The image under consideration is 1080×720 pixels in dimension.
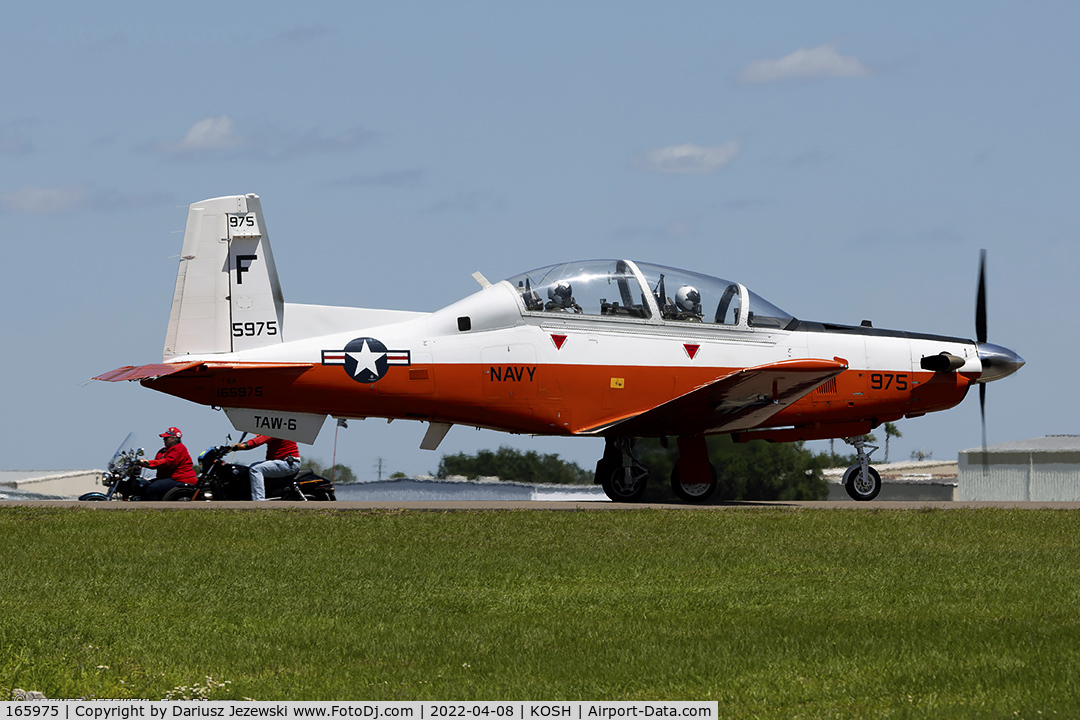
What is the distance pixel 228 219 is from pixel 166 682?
13.8 meters

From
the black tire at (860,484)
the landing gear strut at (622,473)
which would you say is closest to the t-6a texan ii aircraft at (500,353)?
the landing gear strut at (622,473)

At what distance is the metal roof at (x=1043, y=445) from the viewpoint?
54000 mm

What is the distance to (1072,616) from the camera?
9383 mm

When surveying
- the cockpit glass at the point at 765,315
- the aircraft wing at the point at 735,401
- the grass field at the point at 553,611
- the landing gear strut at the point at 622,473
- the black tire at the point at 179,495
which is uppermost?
the cockpit glass at the point at 765,315

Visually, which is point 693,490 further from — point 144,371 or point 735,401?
point 144,371

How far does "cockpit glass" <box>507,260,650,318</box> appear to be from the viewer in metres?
20.2

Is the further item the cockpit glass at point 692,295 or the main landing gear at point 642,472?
the main landing gear at point 642,472

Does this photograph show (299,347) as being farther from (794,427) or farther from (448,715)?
(448,715)

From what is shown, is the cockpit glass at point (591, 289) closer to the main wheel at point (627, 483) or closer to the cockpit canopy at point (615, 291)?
the cockpit canopy at point (615, 291)

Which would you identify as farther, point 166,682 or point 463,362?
point 463,362

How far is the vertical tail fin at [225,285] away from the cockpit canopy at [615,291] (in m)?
3.87

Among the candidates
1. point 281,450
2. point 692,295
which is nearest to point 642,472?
point 692,295

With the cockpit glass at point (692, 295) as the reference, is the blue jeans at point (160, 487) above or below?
below

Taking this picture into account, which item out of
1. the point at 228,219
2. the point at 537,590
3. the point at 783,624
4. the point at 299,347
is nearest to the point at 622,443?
the point at 299,347
